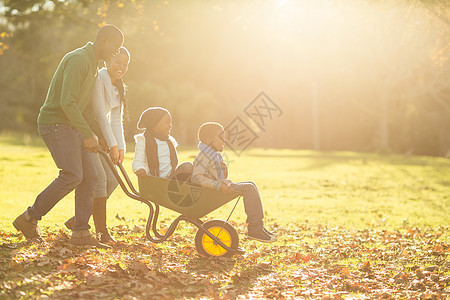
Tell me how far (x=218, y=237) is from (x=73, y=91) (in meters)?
2.00

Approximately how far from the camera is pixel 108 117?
5.66 m

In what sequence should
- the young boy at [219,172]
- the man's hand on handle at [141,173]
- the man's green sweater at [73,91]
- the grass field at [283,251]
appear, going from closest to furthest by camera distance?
the grass field at [283,251]
the man's green sweater at [73,91]
the man's hand on handle at [141,173]
the young boy at [219,172]

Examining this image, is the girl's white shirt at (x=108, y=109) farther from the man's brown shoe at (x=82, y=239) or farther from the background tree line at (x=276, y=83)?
the background tree line at (x=276, y=83)

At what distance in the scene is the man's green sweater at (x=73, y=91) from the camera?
4.78 m

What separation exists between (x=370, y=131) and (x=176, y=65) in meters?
18.4

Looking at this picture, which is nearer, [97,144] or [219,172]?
[97,144]

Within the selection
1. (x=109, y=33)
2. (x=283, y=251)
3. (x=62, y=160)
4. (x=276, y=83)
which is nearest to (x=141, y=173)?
(x=62, y=160)

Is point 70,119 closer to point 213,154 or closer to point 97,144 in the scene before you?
point 97,144

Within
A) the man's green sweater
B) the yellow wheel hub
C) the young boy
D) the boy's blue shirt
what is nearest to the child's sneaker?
the young boy

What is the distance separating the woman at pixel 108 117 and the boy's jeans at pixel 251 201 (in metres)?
1.22

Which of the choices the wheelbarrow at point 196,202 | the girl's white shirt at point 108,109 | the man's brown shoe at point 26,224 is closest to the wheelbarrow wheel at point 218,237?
the wheelbarrow at point 196,202

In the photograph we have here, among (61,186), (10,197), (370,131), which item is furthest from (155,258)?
(370,131)

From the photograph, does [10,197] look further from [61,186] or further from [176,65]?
[176,65]

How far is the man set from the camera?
4.82 meters
